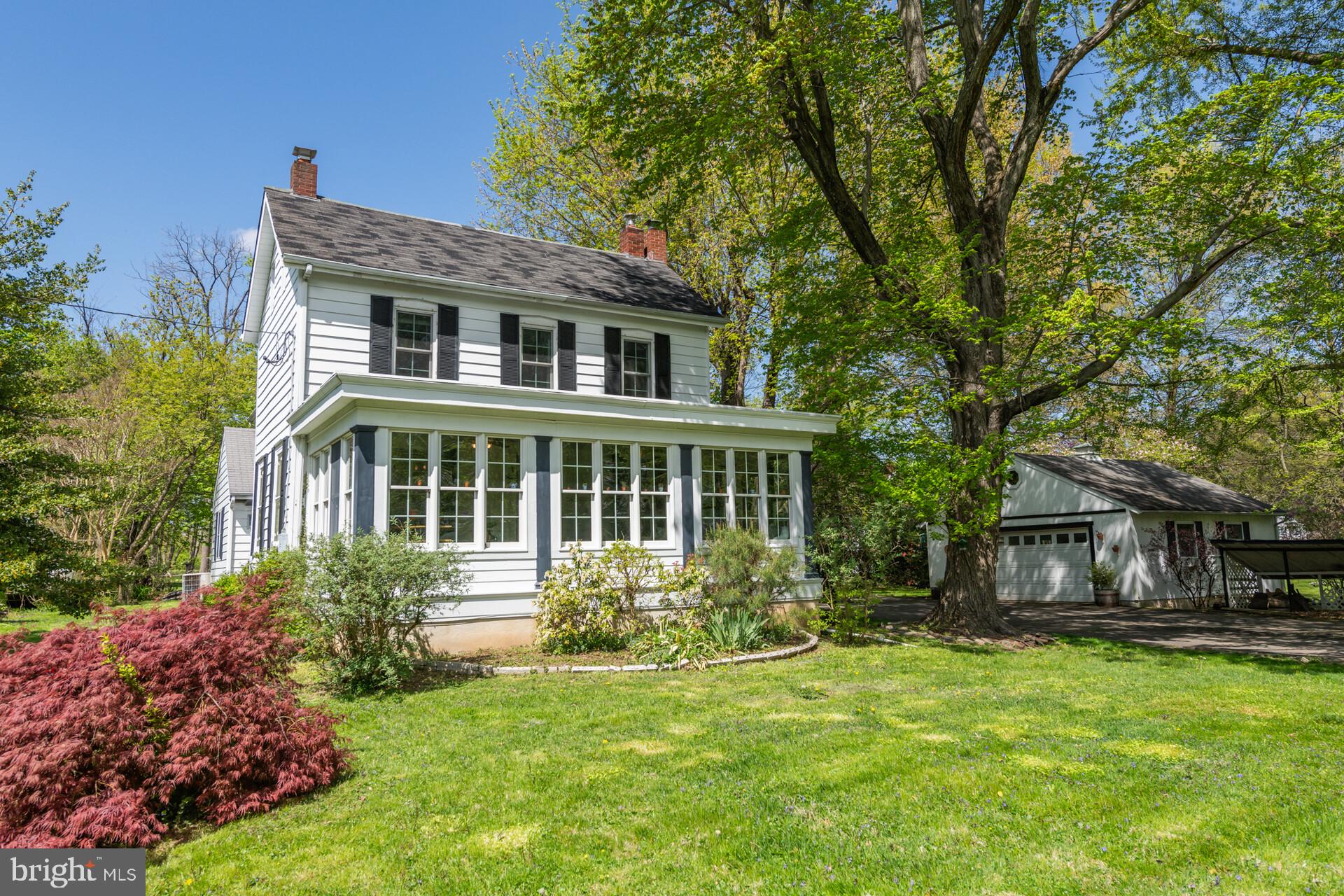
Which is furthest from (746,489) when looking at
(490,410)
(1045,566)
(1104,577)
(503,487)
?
(1045,566)

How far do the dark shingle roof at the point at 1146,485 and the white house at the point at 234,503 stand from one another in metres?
24.3

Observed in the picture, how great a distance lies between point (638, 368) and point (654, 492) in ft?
15.2

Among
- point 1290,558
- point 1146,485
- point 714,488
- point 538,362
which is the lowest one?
point 1290,558

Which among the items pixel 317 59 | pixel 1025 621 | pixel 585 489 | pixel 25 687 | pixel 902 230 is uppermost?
pixel 317 59

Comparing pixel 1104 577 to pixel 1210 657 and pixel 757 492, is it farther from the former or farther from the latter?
pixel 757 492

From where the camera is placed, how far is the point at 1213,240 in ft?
42.8

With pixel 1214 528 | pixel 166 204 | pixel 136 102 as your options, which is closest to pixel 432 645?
pixel 136 102

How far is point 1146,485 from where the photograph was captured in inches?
906

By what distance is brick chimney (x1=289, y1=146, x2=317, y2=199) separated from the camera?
53.7ft

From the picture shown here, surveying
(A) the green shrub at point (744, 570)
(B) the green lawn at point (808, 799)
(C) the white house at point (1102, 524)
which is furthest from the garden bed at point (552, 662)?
(C) the white house at point (1102, 524)

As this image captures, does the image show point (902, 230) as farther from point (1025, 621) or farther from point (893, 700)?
point (893, 700)

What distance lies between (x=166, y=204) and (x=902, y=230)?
20.2 metres

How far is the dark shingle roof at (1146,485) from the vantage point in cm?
2156

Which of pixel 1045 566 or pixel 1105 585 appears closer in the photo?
pixel 1105 585
